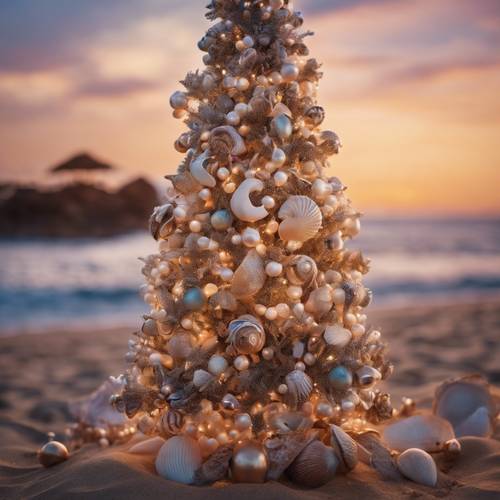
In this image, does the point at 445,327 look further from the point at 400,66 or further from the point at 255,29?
the point at 255,29

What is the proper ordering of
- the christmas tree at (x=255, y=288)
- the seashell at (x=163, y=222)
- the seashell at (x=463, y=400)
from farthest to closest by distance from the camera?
1. the seashell at (x=463, y=400)
2. the seashell at (x=163, y=222)
3. the christmas tree at (x=255, y=288)

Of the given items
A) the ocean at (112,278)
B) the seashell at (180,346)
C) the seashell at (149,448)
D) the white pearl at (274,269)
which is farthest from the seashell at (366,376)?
the ocean at (112,278)

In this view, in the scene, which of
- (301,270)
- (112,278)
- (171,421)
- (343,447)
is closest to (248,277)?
(301,270)

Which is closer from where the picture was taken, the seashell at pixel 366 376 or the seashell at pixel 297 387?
the seashell at pixel 297 387

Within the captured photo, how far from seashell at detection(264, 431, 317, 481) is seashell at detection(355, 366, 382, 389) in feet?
1.02

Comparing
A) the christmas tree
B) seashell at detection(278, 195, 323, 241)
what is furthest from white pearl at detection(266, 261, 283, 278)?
seashell at detection(278, 195, 323, 241)

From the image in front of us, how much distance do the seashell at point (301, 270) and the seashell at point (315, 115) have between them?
24.0 inches

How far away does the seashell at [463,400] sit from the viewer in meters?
3.11

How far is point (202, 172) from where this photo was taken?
7.39 feet

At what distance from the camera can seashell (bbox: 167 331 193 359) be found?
2264 millimetres

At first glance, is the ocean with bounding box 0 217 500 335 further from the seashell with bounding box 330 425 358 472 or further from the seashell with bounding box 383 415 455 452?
the seashell with bounding box 330 425 358 472

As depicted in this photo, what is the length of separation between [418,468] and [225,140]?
1588mm

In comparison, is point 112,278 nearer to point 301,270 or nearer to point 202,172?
point 202,172

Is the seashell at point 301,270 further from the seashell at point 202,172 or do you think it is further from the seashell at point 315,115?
the seashell at point 315,115
